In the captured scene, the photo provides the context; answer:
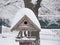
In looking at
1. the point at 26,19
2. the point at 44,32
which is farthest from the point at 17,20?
the point at 44,32

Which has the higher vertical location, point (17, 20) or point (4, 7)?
point (4, 7)

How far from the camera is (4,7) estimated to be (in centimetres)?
489

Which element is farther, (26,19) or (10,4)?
(10,4)

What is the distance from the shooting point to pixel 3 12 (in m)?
4.89

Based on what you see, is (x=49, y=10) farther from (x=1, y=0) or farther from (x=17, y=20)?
(x=17, y=20)

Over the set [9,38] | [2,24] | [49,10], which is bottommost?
[9,38]

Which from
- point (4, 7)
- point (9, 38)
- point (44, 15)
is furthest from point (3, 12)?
point (44, 15)

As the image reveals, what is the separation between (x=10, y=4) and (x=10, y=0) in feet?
0.30

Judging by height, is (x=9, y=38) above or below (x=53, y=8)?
below

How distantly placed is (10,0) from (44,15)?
848 millimetres

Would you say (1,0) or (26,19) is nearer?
(26,19)

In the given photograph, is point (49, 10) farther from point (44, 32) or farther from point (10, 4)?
point (10, 4)

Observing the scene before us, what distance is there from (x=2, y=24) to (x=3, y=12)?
28cm

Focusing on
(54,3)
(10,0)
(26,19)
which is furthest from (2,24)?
(26,19)
